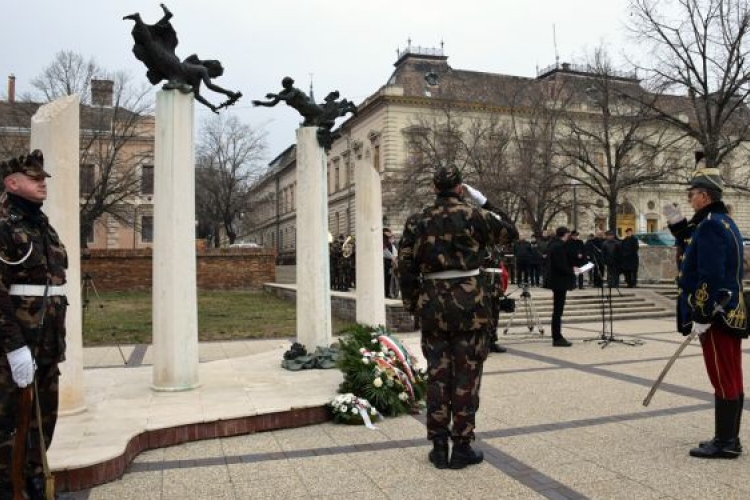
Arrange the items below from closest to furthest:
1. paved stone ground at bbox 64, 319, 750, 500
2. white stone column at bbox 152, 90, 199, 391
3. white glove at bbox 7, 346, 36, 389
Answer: white glove at bbox 7, 346, 36, 389
paved stone ground at bbox 64, 319, 750, 500
white stone column at bbox 152, 90, 199, 391

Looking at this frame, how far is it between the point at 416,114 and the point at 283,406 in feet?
149

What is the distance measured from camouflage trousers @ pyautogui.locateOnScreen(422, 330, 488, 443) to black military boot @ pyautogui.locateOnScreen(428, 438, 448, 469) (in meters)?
0.04

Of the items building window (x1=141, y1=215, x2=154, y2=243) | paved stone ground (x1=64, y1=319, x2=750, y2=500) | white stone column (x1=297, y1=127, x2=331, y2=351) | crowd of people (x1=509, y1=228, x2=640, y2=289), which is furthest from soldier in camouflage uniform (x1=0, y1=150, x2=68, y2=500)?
building window (x1=141, y1=215, x2=154, y2=243)

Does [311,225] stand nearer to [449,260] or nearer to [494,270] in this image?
[494,270]

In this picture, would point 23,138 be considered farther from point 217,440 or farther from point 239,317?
point 217,440

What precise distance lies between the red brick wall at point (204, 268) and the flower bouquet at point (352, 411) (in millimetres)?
20767

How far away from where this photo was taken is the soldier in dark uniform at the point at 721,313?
4852 millimetres

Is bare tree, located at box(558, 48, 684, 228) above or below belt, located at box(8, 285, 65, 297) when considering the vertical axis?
above

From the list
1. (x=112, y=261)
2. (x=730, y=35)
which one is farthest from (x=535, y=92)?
(x=112, y=261)

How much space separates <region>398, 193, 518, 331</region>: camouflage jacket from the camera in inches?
184

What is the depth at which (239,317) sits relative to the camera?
17141 mm

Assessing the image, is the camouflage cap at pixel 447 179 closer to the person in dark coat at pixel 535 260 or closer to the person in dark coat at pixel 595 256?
the person in dark coat at pixel 595 256

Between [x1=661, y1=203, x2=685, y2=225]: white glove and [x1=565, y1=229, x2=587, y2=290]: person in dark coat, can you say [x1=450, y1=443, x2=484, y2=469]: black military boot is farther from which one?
[x1=565, y1=229, x2=587, y2=290]: person in dark coat

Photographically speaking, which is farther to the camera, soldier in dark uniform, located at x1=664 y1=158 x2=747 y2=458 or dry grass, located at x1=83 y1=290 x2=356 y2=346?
dry grass, located at x1=83 y1=290 x2=356 y2=346
